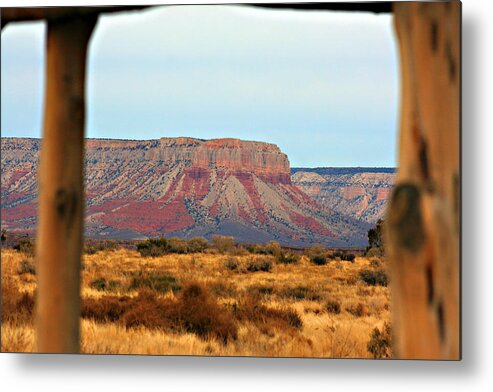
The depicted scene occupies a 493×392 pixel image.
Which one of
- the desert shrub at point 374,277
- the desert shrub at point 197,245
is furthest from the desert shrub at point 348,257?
the desert shrub at point 197,245

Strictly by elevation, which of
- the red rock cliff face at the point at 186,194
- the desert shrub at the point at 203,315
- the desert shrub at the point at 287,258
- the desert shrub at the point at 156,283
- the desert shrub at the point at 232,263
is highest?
the red rock cliff face at the point at 186,194

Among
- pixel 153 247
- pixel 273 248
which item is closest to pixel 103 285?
pixel 153 247

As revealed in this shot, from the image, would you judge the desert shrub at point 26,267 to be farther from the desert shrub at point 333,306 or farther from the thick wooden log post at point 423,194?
the thick wooden log post at point 423,194

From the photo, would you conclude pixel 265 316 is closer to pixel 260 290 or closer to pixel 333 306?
pixel 260 290

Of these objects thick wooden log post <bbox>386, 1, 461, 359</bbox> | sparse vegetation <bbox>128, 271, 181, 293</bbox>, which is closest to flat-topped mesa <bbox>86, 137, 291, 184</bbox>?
sparse vegetation <bbox>128, 271, 181, 293</bbox>

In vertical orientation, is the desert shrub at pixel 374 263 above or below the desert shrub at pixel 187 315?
above

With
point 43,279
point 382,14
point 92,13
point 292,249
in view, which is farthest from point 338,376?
point 92,13
